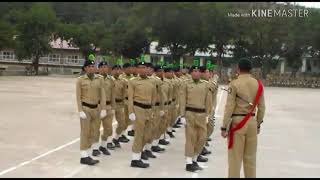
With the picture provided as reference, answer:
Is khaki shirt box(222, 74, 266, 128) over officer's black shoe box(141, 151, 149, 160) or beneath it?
over

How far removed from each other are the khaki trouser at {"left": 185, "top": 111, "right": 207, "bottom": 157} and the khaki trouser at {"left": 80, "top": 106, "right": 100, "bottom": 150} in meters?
1.40

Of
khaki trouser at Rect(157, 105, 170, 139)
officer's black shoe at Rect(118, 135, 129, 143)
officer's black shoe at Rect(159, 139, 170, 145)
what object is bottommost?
officer's black shoe at Rect(159, 139, 170, 145)

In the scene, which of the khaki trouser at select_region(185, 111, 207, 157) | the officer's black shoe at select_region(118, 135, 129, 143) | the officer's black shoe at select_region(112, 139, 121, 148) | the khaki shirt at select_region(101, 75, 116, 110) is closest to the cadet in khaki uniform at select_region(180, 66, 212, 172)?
the khaki trouser at select_region(185, 111, 207, 157)

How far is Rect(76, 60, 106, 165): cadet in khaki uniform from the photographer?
24.3 feet

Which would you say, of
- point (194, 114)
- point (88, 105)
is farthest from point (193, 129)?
point (88, 105)

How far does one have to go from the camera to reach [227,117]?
5.64 meters

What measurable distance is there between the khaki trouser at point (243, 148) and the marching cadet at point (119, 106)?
13.3 feet

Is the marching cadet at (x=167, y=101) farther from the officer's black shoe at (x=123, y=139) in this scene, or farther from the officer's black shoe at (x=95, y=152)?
the officer's black shoe at (x=95, y=152)

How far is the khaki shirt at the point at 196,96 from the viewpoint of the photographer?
7195 mm

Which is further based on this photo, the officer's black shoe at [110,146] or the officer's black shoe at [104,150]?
→ the officer's black shoe at [110,146]

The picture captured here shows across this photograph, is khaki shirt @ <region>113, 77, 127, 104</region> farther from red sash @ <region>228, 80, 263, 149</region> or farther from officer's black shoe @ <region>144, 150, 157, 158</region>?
red sash @ <region>228, 80, 263, 149</region>

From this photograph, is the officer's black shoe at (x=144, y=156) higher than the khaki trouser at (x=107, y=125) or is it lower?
lower

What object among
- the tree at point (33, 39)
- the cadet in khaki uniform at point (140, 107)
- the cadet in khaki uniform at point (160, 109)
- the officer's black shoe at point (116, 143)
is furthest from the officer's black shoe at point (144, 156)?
the tree at point (33, 39)

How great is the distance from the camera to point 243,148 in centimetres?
568
